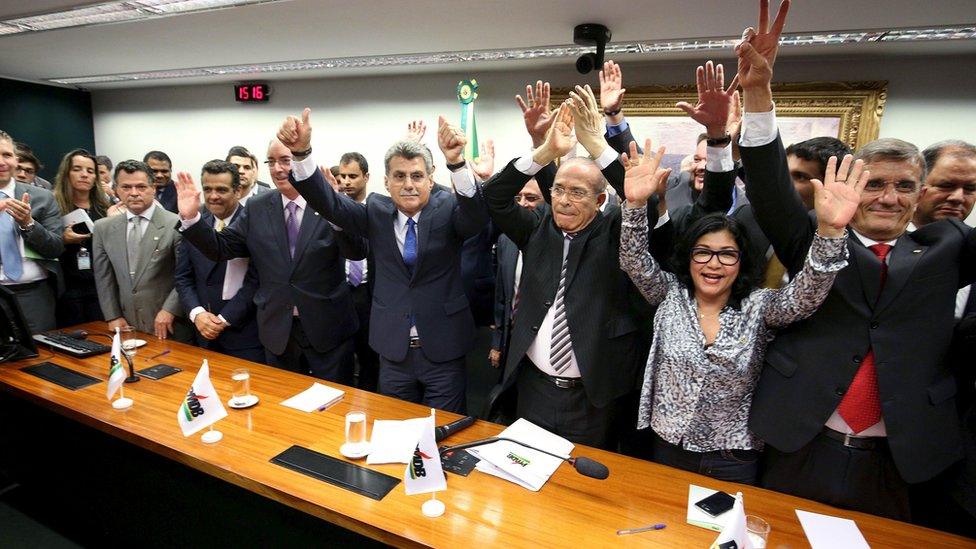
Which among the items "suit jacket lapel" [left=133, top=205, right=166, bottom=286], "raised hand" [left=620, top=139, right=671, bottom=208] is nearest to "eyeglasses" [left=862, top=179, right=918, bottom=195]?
"raised hand" [left=620, top=139, right=671, bottom=208]

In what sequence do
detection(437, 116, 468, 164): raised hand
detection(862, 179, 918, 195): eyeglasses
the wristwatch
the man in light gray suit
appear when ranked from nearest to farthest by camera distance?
detection(862, 179, 918, 195): eyeglasses < the wristwatch < detection(437, 116, 468, 164): raised hand < the man in light gray suit

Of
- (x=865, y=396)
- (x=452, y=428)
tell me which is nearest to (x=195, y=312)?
(x=452, y=428)

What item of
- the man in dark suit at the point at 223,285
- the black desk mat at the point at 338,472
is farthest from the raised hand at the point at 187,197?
the black desk mat at the point at 338,472

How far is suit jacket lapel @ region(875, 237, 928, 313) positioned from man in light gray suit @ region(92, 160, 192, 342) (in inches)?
138

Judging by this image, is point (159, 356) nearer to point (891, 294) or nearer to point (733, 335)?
point (733, 335)

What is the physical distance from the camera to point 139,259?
311 centimetres

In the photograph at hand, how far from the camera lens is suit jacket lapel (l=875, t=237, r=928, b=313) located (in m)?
1.55

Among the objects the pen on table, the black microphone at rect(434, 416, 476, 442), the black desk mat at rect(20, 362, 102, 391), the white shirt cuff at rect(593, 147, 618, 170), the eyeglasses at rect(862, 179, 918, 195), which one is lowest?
the pen on table

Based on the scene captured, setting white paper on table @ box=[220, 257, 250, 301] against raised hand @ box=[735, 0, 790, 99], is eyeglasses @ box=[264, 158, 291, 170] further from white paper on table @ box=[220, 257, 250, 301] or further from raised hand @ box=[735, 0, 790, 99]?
raised hand @ box=[735, 0, 790, 99]

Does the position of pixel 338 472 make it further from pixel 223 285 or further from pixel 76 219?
pixel 76 219

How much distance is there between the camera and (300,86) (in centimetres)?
654

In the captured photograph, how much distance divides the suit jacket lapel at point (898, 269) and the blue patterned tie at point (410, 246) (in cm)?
183

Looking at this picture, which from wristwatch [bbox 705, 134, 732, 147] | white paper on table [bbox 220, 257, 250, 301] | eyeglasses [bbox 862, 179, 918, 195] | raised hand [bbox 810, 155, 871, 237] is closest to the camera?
raised hand [bbox 810, 155, 871, 237]

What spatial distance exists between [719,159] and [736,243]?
1.25 ft
